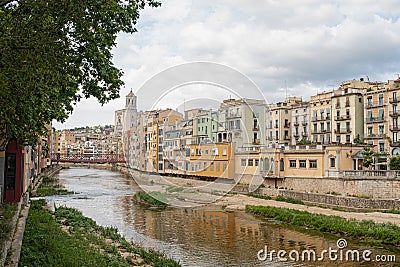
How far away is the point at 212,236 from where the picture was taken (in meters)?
22.8

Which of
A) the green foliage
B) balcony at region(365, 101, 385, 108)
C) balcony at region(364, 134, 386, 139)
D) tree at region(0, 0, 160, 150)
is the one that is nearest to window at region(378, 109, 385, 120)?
balcony at region(365, 101, 385, 108)

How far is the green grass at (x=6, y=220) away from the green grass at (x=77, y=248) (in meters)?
0.64

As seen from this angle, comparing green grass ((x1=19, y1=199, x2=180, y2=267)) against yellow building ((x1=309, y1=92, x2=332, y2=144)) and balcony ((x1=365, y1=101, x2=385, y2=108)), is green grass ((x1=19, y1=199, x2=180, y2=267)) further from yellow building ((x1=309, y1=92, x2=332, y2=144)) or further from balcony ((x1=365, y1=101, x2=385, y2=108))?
yellow building ((x1=309, y1=92, x2=332, y2=144))

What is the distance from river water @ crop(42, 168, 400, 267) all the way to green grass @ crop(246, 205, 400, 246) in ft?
2.58

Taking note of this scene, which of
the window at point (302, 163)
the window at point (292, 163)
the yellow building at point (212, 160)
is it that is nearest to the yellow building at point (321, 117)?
the yellow building at point (212, 160)

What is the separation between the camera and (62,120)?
10930 millimetres

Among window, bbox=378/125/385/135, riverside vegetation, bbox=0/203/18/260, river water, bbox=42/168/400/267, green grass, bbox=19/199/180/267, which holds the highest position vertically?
window, bbox=378/125/385/135

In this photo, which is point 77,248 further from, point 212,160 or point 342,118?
point 342,118

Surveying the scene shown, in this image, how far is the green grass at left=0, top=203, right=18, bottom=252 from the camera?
37.9ft

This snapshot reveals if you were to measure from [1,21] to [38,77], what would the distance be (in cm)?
167

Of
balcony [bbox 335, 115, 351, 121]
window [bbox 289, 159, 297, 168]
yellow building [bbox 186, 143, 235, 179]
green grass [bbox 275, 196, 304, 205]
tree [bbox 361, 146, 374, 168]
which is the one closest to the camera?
green grass [bbox 275, 196, 304, 205]

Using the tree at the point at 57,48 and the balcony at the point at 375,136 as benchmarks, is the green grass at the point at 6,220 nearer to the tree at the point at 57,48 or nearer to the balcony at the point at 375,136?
the tree at the point at 57,48

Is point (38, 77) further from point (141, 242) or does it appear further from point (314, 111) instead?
point (314, 111)

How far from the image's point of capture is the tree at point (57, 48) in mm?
8062
